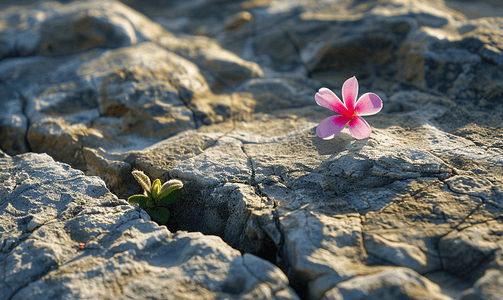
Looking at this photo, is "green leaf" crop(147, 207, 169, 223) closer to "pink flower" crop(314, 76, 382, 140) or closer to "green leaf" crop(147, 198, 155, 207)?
"green leaf" crop(147, 198, 155, 207)

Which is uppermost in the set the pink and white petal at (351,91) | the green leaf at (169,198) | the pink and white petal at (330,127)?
the pink and white petal at (351,91)

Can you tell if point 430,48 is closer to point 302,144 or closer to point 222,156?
point 302,144

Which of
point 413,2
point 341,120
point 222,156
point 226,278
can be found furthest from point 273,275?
point 413,2

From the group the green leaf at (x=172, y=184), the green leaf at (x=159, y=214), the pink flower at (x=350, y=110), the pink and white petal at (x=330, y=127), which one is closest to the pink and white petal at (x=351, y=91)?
the pink flower at (x=350, y=110)

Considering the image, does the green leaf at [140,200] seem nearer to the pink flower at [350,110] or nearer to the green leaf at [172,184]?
the green leaf at [172,184]

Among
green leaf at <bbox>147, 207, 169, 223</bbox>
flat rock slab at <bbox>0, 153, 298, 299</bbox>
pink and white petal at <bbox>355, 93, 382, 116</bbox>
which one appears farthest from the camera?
pink and white petal at <bbox>355, 93, 382, 116</bbox>

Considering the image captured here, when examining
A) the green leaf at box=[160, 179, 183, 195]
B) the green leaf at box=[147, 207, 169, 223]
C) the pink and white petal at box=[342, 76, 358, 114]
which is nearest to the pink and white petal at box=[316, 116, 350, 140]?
the pink and white petal at box=[342, 76, 358, 114]
